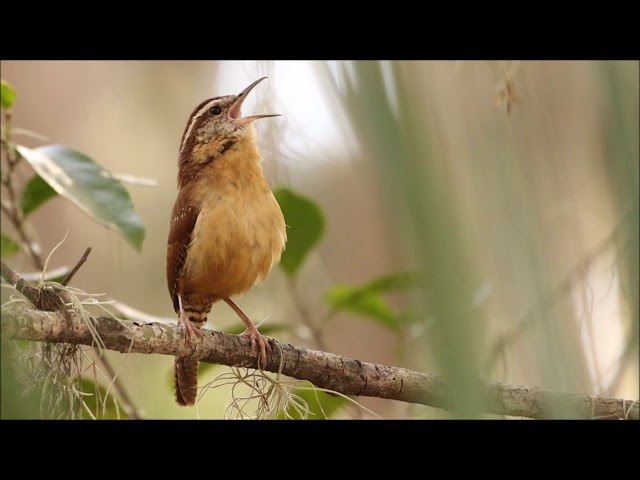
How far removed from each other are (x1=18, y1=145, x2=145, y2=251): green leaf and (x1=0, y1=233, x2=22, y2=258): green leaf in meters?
0.85

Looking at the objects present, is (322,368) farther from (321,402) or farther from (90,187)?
(90,187)

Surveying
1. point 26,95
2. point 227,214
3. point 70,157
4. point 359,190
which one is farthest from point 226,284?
point 26,95

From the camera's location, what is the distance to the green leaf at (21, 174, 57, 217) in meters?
3.08

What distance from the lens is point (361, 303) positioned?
3.49 m

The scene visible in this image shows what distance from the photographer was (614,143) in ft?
2.32

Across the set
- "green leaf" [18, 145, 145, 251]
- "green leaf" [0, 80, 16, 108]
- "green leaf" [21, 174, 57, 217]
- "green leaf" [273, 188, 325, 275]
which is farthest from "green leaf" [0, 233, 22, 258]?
"green leaf" [273, 188, 325, 275]

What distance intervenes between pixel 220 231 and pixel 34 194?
80cm

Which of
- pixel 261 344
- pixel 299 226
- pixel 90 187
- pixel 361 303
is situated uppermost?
pixel 90 187

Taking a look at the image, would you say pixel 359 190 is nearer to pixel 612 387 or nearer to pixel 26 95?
pixel 26 95

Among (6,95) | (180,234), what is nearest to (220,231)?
(180,234)

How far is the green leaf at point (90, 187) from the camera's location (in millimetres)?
2199

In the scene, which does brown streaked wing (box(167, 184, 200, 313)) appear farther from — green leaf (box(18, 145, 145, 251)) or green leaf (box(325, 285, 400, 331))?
green leaf (box(18, 145, 145, 251))

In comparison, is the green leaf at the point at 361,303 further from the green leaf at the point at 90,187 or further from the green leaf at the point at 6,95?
the green leaf at the point at 6,95
